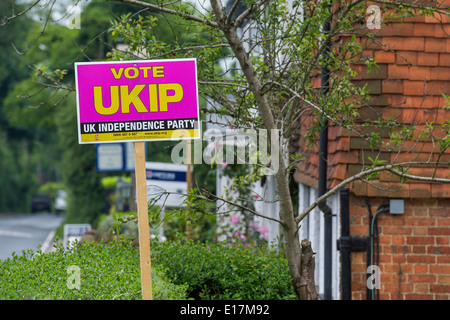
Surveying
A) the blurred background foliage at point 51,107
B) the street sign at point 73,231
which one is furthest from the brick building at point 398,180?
the street sign at point 73,231

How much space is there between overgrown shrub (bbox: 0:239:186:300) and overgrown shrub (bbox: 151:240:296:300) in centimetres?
34

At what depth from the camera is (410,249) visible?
21.4 feet

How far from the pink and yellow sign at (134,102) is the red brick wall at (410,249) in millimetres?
2514

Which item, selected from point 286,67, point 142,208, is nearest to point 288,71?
Answer: point 286,67

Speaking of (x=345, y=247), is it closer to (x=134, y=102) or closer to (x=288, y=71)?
(x=288, y=71)

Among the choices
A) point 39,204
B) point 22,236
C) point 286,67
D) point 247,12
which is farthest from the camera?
point 39,204

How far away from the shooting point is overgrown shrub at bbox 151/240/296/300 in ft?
18.8

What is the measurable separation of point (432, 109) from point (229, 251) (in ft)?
7.44

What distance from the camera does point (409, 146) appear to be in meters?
6.41

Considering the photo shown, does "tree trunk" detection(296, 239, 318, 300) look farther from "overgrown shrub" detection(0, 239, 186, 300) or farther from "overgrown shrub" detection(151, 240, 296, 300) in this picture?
"overgrown shrub" detection(0, 239, 186, 300)

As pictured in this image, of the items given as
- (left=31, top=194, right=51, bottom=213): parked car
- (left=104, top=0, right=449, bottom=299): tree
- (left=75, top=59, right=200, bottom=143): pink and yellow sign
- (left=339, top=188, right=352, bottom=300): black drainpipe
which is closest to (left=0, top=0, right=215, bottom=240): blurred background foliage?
(left=104, top=0, right=449, bottom=299): tree

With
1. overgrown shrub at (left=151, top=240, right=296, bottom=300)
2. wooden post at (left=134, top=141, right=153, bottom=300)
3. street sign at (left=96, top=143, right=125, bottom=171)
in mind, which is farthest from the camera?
street sign at (left=96, top=143, right=125, bottom=171)

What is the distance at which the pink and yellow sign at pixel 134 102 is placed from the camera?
4.59m

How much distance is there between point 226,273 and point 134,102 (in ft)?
6.49
